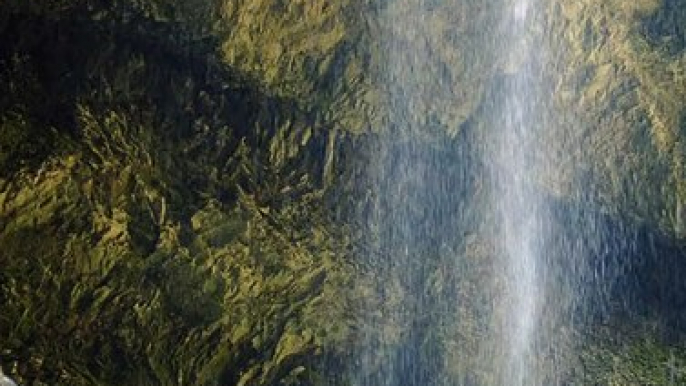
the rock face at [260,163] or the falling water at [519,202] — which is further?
the falling water at [519,202]

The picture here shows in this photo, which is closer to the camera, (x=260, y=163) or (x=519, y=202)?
(x=260, y=163)

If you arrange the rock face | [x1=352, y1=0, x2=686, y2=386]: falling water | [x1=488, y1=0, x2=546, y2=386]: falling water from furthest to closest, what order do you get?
[x1=488, y1=0, x2=546, y2=386]: falling water → [x1=352, y1=0, x2=686, y2=386]: falling water → the rock face

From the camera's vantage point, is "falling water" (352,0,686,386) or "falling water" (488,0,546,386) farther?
"falling water" (488,0,546,386)

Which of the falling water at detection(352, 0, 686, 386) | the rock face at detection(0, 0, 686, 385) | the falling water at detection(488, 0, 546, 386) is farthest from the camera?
the falling water at detection(488, 0, 546, 386)

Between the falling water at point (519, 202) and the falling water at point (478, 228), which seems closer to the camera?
the falling water at point (478, 228)

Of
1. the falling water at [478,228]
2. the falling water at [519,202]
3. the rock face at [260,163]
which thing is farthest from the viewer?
the falling water at [519,202]

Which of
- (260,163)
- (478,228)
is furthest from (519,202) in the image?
(260,163)

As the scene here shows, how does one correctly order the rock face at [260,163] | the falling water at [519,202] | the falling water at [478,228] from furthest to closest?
1. the falling water at [519,202]
2. the falling water at [478,228]
3. the rock face at [260,163]

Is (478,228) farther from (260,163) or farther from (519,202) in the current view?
(260,163)

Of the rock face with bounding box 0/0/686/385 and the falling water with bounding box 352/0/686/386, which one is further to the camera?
the falling water with bounding box 352/0/686/386
